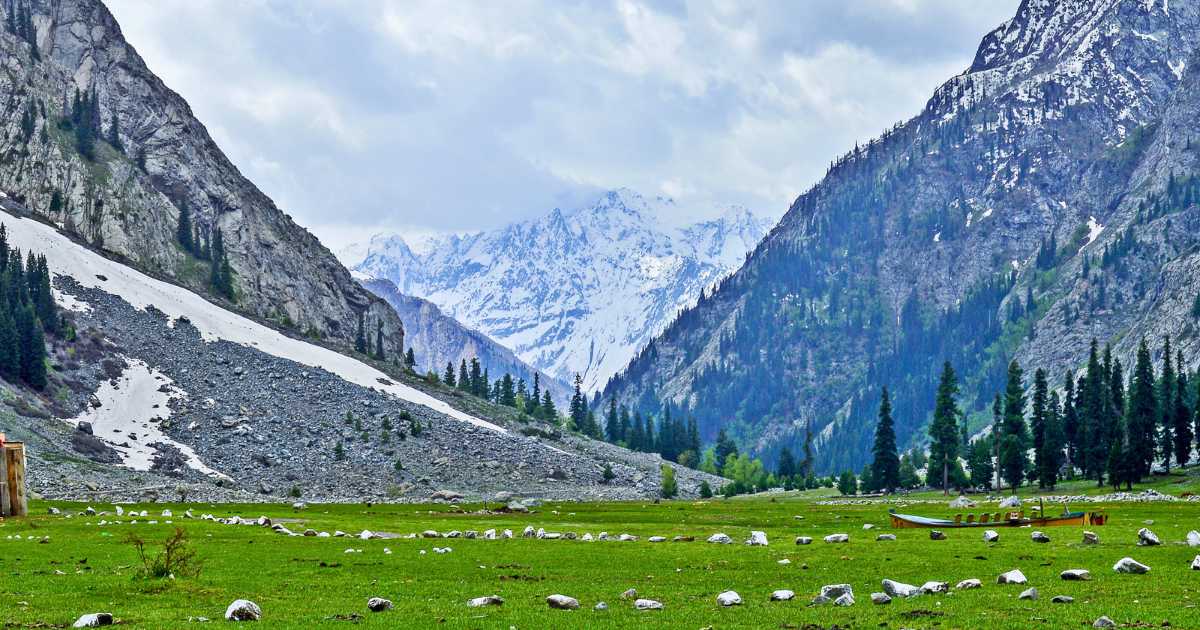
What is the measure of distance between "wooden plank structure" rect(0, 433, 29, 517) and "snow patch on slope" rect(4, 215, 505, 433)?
95658 millimetres

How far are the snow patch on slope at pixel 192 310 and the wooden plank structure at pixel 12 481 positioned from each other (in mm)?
95658

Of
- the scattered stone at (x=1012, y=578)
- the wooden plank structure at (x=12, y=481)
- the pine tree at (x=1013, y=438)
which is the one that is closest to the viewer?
the scattered stone at (x=1012, y=578)

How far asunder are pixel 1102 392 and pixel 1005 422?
17.1 meters

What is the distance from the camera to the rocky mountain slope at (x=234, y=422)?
121375 mm

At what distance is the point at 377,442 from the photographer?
144 meters

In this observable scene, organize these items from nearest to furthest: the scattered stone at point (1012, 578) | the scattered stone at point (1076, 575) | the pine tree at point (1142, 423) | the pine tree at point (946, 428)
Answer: the scattered stone at point (1012, 578) < the scattered stone at point (1076, 575) < the pine tree at point (1142, 423) < the pine tree at point (946, 428)

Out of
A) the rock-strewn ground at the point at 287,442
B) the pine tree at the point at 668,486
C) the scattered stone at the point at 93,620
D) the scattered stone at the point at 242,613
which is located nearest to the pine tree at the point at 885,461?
the rock-strewn ground at the point at 287,442

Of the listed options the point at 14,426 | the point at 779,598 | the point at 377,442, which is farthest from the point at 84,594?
the point at 377,442

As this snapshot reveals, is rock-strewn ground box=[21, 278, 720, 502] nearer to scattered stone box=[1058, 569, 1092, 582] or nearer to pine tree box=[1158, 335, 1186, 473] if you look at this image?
pine tree box=[1158, 335, 1186, 473]

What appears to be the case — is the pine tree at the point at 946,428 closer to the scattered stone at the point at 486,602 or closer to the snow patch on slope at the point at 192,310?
the snow patch on slope at the point at 192,310

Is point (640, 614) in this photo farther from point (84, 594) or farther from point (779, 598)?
point (84, 594)

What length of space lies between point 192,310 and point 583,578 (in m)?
153

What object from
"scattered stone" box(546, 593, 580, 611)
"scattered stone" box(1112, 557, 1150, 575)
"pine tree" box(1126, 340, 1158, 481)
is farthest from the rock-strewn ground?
"scattered stone" box(1112, 557, 1150, 575)

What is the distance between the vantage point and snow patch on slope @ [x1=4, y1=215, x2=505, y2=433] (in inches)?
6703
